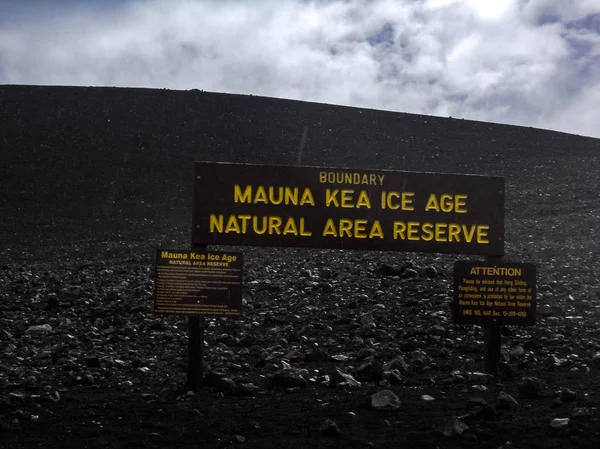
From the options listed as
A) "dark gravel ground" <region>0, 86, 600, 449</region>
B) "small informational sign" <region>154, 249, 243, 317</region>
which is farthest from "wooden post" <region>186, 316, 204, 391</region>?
"small informational sign" <region>154, 249, 243, 317</region>

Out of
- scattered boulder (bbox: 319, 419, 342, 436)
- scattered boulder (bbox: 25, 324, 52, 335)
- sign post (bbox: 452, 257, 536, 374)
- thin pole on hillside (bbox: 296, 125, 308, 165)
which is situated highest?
thin pole on hillside (bbox: 296, 125, 308, 165)

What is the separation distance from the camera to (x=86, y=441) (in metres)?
7.66

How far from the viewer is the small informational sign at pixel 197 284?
9680 millimetres

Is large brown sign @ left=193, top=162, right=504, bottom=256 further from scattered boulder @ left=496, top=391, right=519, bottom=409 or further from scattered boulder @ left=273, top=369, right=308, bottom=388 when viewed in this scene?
scattered boulder @ left=496, top=391, right=519, bottom=409

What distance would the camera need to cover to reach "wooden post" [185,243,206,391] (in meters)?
9.73

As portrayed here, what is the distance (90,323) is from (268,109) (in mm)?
40183

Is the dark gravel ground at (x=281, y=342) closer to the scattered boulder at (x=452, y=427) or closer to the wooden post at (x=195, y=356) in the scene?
the scattered boulder at (x=452, y=427)

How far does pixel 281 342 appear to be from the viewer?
41.8ft

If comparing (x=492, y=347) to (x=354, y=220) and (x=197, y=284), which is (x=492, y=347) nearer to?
(x=354, y=220)

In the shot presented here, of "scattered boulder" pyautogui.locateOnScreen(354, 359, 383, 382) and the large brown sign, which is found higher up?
the large brown sign

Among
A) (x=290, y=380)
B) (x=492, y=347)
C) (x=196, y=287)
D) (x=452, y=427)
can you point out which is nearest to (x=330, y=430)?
(x=452, y=427)

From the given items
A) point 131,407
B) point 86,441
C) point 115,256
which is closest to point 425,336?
point 131,407

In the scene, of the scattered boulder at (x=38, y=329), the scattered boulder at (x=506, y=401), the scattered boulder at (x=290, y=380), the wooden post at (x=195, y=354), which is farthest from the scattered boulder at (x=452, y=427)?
the scattered boulder at (x=38, y=329)

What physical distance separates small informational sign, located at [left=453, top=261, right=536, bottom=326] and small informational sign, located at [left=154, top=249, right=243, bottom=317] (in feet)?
9.27
